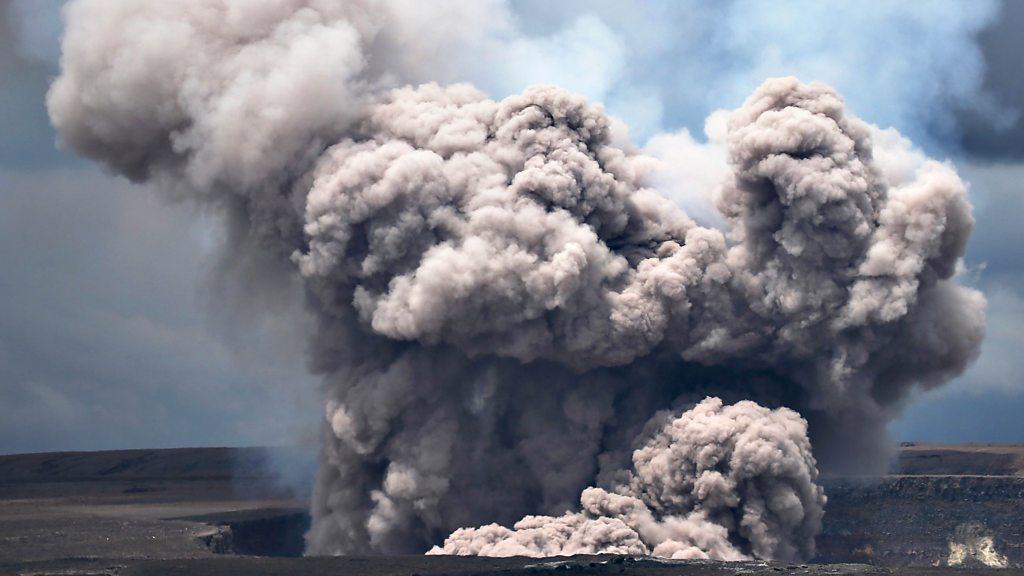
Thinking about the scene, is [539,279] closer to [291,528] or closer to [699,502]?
[699,502]

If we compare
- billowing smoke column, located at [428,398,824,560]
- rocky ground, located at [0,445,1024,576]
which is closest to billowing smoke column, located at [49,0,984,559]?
billowing smoke column, located at [428,398,824,560]

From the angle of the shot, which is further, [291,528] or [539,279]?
[291,528]

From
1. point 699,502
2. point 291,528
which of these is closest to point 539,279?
point 699,502

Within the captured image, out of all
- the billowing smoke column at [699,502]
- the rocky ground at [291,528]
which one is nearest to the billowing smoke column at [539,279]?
the billowing smoke column at [699,502]

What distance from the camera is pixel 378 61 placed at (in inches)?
2172

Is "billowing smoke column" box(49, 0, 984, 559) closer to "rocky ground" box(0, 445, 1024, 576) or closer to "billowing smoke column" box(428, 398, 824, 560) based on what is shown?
"billowing smoke column" box(428, 398, 824, 560)

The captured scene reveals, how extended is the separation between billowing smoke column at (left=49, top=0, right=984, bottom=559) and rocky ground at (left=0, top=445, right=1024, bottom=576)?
4.72m

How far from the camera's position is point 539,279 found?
1943 inches

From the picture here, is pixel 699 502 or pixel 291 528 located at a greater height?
pixel 291 528

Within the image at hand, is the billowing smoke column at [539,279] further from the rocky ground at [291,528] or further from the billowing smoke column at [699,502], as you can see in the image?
the rocky ground at [291,528]

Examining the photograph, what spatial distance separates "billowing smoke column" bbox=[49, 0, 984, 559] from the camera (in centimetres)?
4950

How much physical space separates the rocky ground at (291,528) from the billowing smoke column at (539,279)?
4.72 meters

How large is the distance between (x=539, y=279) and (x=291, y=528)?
20.4 m

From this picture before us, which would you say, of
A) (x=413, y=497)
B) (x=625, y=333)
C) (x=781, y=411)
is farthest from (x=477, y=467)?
(x=781, y=411)
